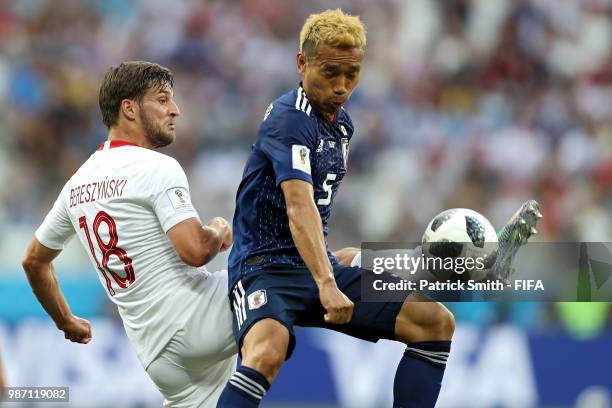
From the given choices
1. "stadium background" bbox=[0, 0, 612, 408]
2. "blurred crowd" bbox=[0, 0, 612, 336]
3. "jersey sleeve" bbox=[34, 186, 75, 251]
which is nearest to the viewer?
"jersey sleeve" bbox=[34, 186, 75, 251]

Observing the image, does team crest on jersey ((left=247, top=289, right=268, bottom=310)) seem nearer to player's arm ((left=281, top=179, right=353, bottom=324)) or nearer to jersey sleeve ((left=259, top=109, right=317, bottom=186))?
player's arm ((left=281, top=179, right=353, bottom=324))

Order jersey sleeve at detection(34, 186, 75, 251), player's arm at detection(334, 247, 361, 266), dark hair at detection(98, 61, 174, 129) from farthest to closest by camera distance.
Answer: player's arm at detection(334, 247, 361, 266), jersey sleeve at detection(34, 186, 75, 251), dark hair at detection(98, 61, 174, 129)

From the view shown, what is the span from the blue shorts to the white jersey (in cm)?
32

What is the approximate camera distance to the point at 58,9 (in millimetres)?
11961

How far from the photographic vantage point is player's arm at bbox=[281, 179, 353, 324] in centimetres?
449

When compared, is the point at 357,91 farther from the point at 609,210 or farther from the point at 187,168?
the point at 609,210

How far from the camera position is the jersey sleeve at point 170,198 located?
4.86m

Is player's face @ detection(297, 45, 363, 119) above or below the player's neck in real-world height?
above

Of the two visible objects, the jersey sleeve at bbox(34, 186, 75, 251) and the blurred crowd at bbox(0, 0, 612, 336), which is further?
the blurred crowd at bbox(0, 0, 612, 336)

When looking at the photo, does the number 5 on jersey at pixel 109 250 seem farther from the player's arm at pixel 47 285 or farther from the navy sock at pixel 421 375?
the navy sock at pixel 421 375

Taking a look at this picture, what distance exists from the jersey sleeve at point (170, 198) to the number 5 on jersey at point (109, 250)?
0.25 metres

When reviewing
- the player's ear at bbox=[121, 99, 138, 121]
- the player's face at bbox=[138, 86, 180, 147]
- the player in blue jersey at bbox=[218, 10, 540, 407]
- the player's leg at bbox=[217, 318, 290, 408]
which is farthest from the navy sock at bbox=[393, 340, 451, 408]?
the player's ear at bbox=[121, 99, 138, 121]

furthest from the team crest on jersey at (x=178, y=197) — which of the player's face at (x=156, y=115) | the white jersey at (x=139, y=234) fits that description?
the player's face at (x=156, y=115)

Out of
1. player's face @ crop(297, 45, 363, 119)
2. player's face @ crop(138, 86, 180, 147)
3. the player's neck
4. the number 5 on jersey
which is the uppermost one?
player's face @ crop(297, 45, 363, 119)
